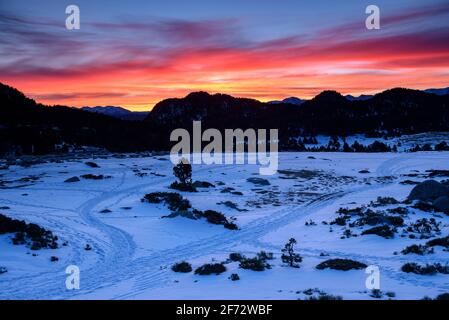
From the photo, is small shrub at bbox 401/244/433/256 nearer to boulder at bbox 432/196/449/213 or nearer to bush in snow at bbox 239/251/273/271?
bush in snow at bbox 239/251/273/271

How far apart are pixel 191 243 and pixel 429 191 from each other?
761 inches

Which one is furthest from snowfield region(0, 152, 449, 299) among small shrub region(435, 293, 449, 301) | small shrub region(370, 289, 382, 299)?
small shrub region(435, 293, 449, 301)

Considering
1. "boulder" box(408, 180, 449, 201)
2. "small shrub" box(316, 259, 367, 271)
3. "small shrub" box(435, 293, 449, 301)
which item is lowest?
"small shrub" box(316, 259, 367, 271)

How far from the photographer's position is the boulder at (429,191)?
29500 mm

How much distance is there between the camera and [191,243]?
21.1m

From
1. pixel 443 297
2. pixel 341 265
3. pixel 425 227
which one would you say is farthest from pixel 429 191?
pixel 443 297

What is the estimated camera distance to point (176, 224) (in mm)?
24797

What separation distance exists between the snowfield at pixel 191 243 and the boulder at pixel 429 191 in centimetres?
447

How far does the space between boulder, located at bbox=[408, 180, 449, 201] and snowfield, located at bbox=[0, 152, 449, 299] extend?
14.7 ft

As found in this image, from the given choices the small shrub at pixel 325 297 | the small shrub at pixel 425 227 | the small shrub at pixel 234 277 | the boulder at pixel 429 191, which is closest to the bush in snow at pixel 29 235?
the small shrub at pixel 234 277

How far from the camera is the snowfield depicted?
507 inches

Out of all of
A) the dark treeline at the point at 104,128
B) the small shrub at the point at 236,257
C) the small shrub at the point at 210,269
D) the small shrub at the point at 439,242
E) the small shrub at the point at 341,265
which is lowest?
the small shrub at the point at 236,257

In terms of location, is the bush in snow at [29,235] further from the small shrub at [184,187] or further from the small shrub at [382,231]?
the small shrub at [184,187]

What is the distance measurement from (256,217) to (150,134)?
12400 centimetres
